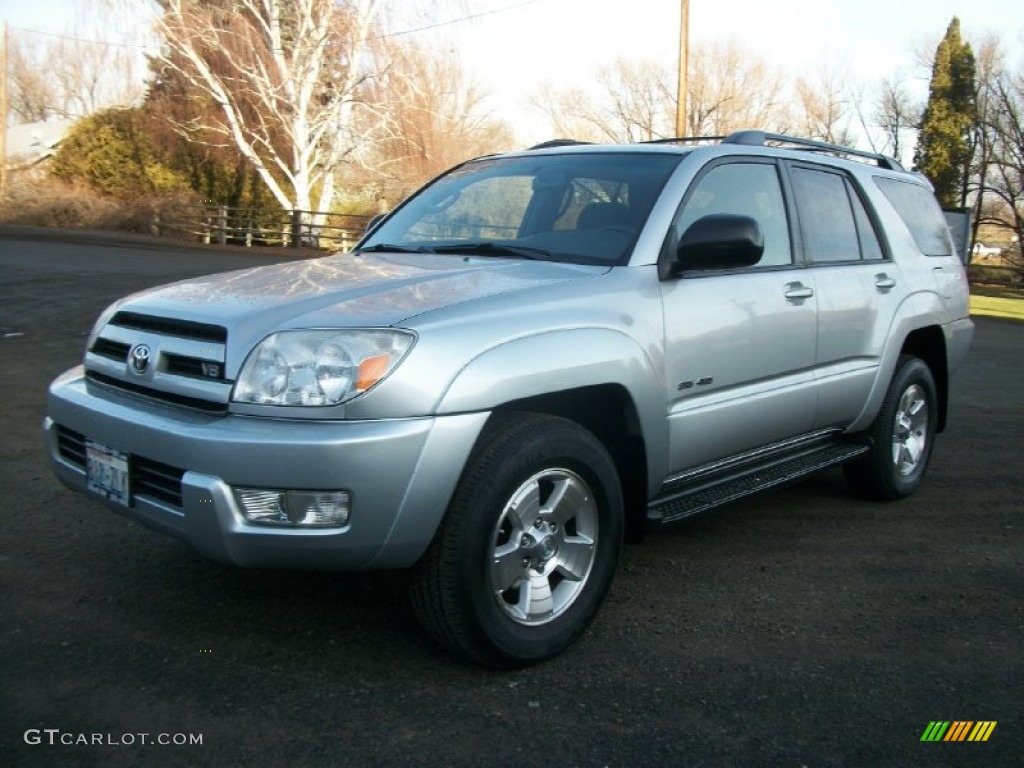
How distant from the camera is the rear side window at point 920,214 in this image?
5.53 metres

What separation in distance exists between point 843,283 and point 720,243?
135 centimetres

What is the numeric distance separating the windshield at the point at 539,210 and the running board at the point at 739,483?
3.18ft

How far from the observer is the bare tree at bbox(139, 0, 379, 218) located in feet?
87.0

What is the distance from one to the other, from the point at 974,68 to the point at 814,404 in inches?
1708

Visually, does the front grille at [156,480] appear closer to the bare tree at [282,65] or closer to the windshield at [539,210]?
the windshield at [539,210]

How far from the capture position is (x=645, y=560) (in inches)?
173

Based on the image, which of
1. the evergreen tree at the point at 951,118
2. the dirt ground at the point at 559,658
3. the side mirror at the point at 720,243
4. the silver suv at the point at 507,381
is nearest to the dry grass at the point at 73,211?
the dirt ground at the point at 559,658

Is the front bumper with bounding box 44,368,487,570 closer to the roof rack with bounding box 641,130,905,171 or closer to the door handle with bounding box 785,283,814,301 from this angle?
the door handle with bounding box 785,283,814,301

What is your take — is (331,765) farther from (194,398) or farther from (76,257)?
(76,257)

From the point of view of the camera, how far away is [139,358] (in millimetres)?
3312

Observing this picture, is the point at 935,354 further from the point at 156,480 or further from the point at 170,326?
the point at 156,480

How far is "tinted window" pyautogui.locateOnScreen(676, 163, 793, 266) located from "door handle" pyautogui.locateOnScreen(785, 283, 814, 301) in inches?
4.9

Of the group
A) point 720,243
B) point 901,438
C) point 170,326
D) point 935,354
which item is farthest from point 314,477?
point 935,354

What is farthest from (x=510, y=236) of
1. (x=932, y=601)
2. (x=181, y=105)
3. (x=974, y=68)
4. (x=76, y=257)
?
(x=974, y=68)
